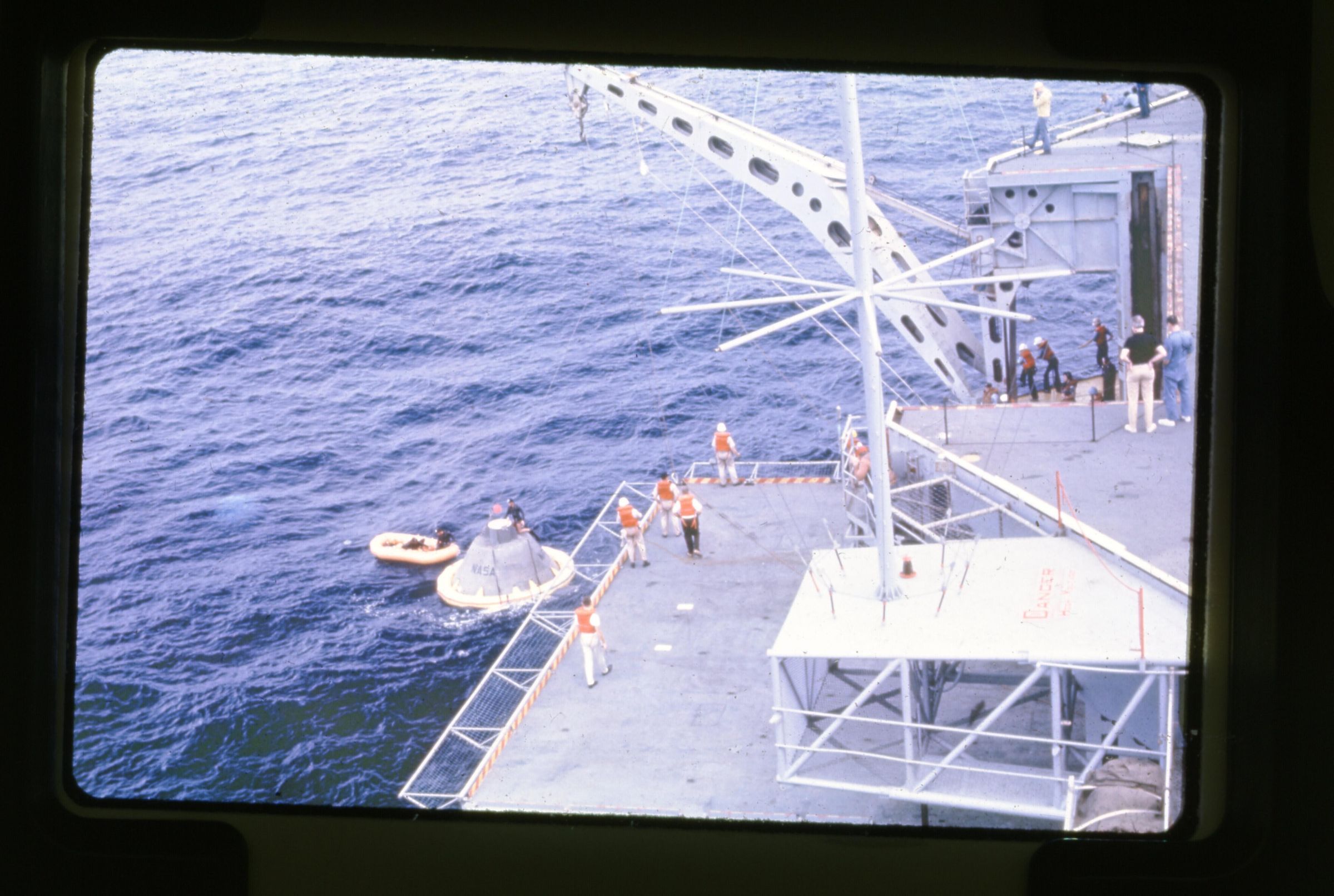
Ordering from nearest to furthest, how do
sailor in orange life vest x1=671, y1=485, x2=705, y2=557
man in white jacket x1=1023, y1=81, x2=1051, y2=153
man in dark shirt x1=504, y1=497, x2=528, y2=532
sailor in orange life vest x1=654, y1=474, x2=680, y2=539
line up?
man in white jacket x1=1023, y1=81, x2=1051, y2=153 < sailor in orange life vest x1=671, y1=485, x2=705, y2=557 < sailor in orange life vest x1=654, y1=474, x2=680, y2=539 < man in dark shirt x1=504, y1=497, x2=528, y2=532

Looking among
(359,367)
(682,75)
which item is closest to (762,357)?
(682,75)

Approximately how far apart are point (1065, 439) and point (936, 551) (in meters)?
1.51

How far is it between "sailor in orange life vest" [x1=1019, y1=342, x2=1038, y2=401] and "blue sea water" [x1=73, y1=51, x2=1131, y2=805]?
59.7 inches

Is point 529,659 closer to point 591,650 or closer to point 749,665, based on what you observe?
point 591,650

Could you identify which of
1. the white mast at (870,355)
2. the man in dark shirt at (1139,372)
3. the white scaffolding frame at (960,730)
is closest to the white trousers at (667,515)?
the white scaffolding frame at (960,730)

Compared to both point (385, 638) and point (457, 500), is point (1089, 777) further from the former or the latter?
point (457, 500)

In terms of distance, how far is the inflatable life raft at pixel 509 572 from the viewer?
974cm

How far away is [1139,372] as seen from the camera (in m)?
6.20

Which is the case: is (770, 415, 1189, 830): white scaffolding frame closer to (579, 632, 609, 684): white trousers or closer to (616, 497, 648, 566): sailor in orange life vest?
(579, 632, 609, 684): white trousers

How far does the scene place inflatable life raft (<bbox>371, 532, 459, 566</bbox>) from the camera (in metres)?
10.4

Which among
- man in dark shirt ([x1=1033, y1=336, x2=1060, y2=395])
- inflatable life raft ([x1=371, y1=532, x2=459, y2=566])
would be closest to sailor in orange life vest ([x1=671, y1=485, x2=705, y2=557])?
man in dark shirt ([x1=1033, y1=336, x2=1060, y2=395])

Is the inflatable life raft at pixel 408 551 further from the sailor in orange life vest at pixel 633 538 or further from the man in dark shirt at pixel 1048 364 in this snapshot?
the man in dark shirt at pixel 1048 364

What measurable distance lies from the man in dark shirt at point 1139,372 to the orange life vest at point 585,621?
331cm

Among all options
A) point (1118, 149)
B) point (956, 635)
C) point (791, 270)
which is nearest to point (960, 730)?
point (956, 635)
